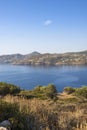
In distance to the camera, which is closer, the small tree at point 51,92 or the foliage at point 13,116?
the foliage at point 13,116

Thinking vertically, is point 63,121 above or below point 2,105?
below

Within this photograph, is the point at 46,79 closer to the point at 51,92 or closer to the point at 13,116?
the point at 51,92

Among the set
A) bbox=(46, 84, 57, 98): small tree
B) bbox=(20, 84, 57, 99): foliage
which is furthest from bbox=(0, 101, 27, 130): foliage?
bbox=(46, 84, 57, 98): small tree

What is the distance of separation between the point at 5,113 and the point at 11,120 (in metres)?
0.46

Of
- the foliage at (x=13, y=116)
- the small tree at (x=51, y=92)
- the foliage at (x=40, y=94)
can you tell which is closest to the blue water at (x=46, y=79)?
the small tree at (x=51, y=92)

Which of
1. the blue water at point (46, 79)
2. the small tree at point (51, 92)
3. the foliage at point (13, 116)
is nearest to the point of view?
the foliage at point (13, 116)

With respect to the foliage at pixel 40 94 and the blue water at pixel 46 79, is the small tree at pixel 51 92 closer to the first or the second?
the foliage at pixel 40 94

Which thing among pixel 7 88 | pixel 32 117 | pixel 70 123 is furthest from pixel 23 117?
pixel 7 88

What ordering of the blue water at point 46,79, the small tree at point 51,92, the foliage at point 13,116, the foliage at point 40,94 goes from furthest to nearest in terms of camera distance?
the blue water at point 46,79
the small tree at point 51,92
the foliage at point 40,94
the foliage at point 13,116

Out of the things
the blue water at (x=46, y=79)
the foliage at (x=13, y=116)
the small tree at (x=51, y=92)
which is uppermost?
the foliage at (x=13, y=116)

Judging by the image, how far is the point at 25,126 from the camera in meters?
5.42

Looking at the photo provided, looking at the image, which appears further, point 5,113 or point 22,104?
point 22,104

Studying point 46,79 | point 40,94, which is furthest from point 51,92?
point 46,79

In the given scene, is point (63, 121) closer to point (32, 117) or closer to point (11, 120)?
point (32, 117)
